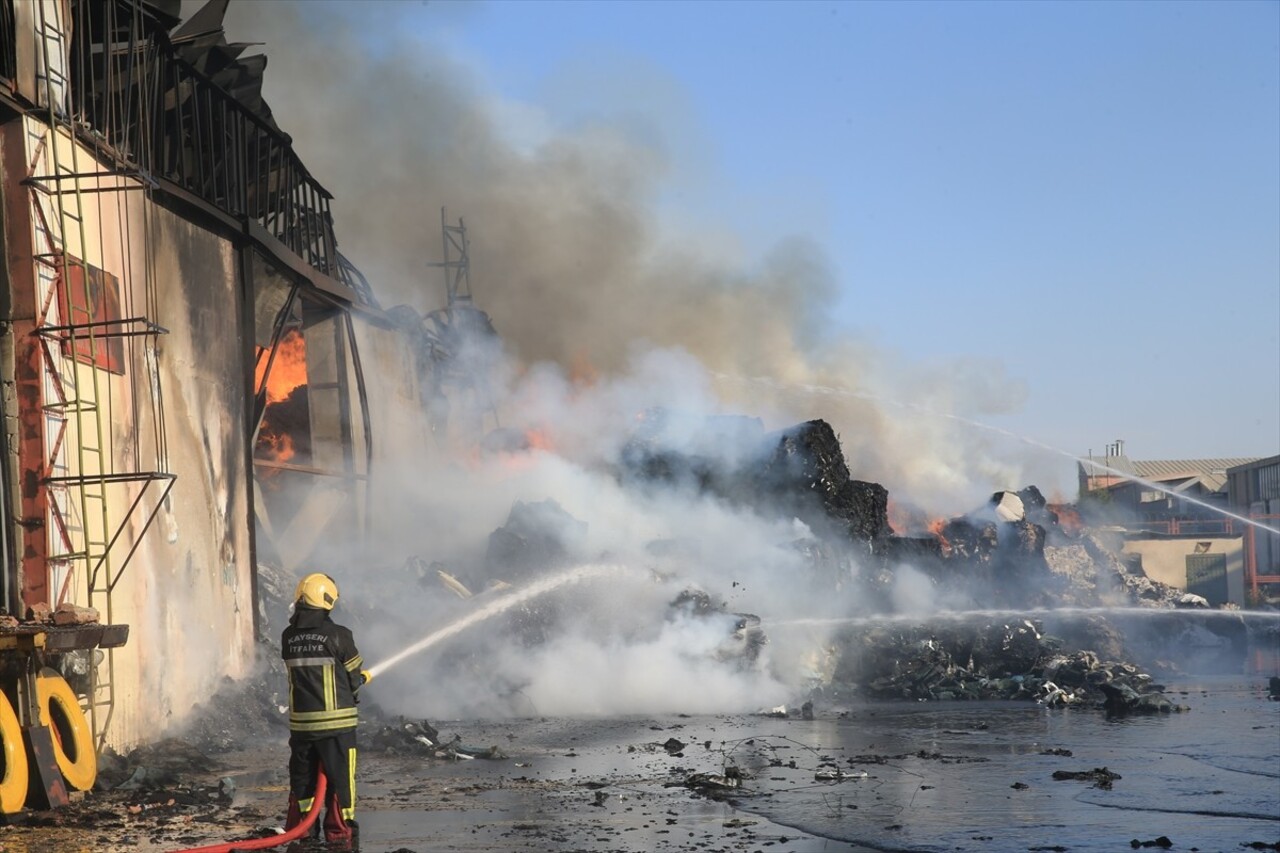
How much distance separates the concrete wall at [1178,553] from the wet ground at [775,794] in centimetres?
3018

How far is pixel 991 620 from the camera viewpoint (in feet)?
71.5

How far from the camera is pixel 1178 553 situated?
44375mm

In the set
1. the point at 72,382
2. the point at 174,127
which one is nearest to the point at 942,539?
the point at 174,127

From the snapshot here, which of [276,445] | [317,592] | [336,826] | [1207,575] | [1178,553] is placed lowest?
[1207,575]

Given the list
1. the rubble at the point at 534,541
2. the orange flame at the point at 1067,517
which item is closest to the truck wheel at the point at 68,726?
the rubble at the point at 534,541

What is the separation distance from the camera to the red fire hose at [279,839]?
7.21 meters

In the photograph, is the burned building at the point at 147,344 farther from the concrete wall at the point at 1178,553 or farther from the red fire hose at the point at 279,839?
the concrete wall at the point at 1178,553

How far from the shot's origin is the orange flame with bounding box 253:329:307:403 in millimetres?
21938

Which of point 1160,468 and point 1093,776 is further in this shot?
point 1160,468

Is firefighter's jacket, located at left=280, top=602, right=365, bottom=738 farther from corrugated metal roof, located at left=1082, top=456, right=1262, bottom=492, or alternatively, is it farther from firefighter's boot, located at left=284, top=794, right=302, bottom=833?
corrugated metal roof, located at left=1082, top=456, right=1262, bottom=492

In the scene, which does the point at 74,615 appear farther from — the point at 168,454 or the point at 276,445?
the point at 276,445

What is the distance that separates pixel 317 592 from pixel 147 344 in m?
6.64

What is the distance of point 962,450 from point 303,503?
31788 mm

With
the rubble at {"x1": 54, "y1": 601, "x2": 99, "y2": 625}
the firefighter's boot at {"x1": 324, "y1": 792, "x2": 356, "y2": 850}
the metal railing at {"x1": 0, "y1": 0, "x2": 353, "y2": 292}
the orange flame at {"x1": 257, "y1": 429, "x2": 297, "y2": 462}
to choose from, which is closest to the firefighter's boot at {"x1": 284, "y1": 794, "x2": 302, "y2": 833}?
the firefighter's boot at {"x1": 324, "y1": 792, "x2": 356, "y2": 850}
